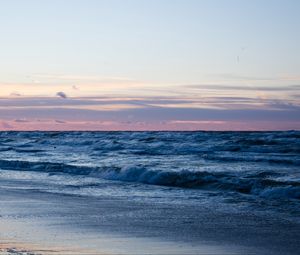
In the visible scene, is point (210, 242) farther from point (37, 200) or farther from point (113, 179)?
point (113, 179)

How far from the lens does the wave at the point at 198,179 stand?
51.6 ft

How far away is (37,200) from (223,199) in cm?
437

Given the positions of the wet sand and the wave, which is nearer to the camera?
the wet sand

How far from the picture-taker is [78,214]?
1196cm

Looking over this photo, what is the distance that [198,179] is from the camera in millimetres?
18672

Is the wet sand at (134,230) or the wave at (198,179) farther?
the wave at (198,179)

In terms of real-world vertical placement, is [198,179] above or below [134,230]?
above

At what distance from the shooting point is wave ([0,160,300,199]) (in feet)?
51.6

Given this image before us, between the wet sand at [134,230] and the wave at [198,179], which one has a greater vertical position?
the wave at [198,179]

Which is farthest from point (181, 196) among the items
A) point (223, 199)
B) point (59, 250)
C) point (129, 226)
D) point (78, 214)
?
point (59, 250)

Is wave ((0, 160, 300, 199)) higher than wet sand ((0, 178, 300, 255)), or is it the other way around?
wave ((0, 160, 300, 199))

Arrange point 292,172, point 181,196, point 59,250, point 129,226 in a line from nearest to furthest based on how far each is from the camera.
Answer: point 59,250
point 129,226
point 181,196
point 292,172

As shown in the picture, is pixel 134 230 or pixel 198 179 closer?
pixel 134 230

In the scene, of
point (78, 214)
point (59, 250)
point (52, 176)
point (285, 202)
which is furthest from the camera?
point (52, 176)
